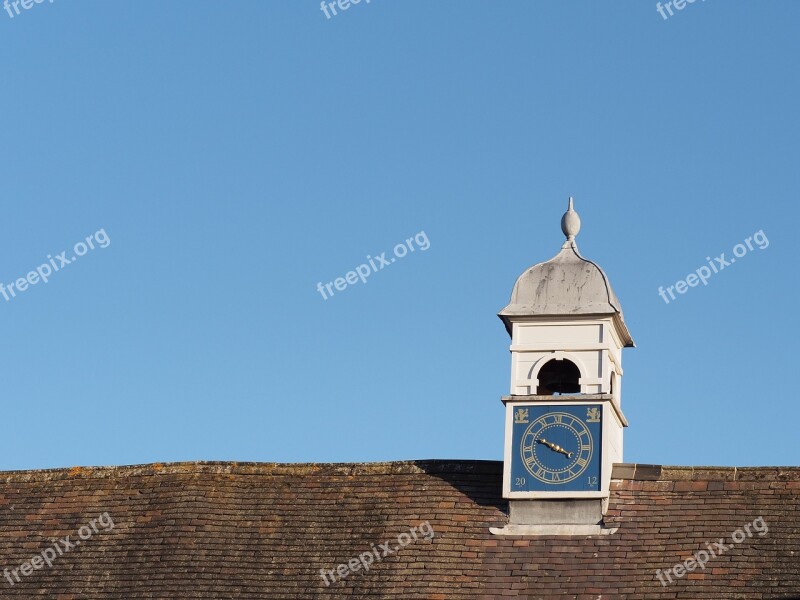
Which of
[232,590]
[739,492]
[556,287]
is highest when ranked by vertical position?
[556,287]

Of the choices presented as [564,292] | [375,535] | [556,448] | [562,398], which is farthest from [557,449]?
[375,535]

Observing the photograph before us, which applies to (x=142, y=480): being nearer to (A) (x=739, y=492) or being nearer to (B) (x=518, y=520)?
(B) (x=518, y=520)

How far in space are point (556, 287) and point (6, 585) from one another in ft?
35.0

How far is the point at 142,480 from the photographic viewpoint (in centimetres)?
3222

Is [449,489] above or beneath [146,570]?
above

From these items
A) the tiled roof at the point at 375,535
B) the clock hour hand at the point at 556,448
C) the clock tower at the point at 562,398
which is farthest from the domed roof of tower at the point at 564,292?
the tiled roof at the point at 375,535

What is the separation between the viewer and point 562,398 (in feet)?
101

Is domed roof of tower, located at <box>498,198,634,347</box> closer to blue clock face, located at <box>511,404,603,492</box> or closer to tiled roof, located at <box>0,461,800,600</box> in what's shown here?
blue clock face, located at <box>511,404,603,492</box>

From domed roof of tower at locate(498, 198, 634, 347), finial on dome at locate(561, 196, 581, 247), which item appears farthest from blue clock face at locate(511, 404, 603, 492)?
finial on dome at locate(561, 196, 581, 247)

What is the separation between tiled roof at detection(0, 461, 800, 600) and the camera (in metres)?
29.1

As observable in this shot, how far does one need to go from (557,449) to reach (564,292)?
292 cm

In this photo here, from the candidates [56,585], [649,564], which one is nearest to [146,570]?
[56,585]

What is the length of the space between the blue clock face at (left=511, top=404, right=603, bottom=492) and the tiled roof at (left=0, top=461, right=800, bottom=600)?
2.24 ft

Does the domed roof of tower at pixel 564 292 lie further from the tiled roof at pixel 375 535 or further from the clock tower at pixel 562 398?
the tiled roof at pixel 375 535
